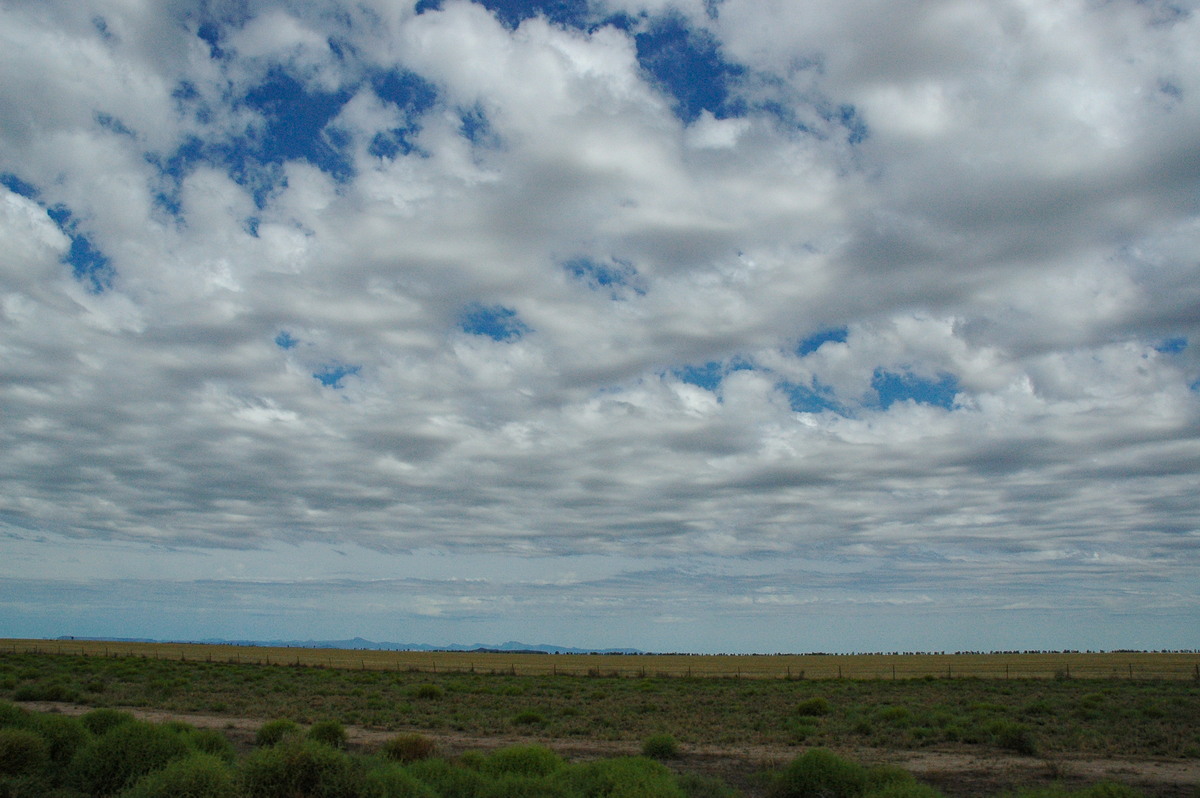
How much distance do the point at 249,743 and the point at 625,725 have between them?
47.6ft

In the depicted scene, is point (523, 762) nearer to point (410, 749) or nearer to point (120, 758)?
point (410, 749)

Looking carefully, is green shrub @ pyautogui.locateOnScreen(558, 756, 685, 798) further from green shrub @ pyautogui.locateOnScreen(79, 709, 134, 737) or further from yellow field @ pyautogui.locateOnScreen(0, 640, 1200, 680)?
yellow field @ pyautogui.locateOnScreen(0, 640, 1200, 680)

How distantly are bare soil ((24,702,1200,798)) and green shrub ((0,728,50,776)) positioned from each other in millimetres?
9411

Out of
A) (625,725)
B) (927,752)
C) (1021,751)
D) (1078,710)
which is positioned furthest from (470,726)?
(1078,710)

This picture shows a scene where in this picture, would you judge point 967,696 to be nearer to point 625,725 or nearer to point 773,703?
point 773,703

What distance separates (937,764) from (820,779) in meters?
8.59

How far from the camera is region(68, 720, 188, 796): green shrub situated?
16.2m

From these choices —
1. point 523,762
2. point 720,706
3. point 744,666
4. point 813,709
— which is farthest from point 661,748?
point 744,666

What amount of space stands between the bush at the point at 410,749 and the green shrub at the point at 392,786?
5482mm

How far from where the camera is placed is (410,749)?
21.2 meters

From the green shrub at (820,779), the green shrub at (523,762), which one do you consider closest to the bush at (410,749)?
Result: the green shrub at (523,762)

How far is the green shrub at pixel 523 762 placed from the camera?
59.9ft

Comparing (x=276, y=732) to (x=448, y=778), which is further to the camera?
(x=276, y=732)

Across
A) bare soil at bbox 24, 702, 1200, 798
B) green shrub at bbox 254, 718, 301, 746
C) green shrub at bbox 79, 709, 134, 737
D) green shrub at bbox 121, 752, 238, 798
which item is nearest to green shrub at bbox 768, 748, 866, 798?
bare soil at bbox 24, 702, 1200, 798
